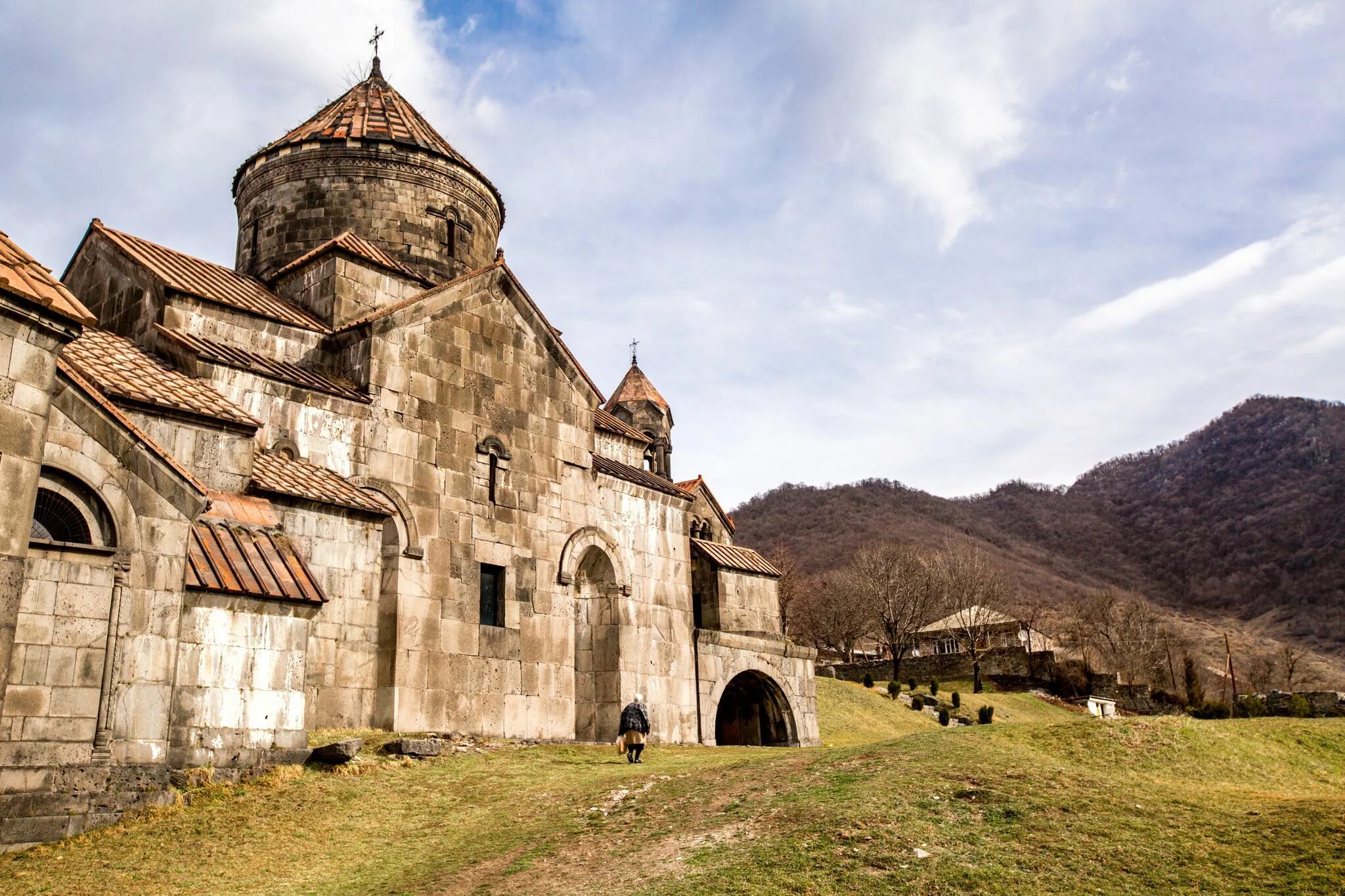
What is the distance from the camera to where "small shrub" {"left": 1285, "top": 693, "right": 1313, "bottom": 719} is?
92.6 ft

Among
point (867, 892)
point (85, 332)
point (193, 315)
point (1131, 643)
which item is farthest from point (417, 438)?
point (1131, 643)

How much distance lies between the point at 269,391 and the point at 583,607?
6237mm

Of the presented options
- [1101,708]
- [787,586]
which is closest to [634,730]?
[1101,708]

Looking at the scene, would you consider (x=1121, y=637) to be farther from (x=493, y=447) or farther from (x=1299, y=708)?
(x=493, y=447)

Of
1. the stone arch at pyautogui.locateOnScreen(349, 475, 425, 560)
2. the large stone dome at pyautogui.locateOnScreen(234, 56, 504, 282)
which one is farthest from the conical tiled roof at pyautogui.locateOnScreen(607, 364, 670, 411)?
the stone arch at pyautogui.locateOnScreen(349, 475, 425, 560)

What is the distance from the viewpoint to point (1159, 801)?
31.5 feet

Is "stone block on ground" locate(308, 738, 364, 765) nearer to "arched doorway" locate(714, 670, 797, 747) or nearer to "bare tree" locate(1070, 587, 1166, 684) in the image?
"arched doorway" locate(714, 670, 797, 747)

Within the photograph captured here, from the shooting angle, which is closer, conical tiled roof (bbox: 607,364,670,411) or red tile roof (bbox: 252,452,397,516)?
red tile roof (bbox: 252,452,397,516)

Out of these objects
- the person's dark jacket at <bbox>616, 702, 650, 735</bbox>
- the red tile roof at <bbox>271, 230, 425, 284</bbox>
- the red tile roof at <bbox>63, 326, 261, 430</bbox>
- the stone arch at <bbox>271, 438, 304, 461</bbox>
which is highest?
the red tile roof at <bbox>271, 230, 425, 284</bbox>

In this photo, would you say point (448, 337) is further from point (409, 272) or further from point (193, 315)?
point (193, 315)

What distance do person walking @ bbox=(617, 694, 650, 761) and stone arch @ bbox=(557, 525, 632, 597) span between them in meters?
3.21

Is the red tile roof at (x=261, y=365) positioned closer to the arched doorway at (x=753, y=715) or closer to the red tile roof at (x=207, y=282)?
the red tile roof at (x=207, y=282)

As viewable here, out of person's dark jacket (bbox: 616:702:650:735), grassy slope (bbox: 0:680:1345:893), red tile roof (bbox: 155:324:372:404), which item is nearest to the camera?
grassy slope (bbox: 0:680:1345:893)

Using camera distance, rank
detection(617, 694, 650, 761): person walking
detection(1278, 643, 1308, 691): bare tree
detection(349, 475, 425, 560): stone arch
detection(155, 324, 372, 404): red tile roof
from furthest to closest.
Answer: detection(1278, 643, 1308, 691): bare tree
detection(349, 475, 425, 560): stone arch
detection(617, 694, 650, 761): person walking
detection(155, 324, 372, 404): red tile roof
